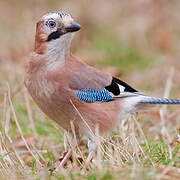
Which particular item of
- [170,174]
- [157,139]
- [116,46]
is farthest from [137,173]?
[116,46]

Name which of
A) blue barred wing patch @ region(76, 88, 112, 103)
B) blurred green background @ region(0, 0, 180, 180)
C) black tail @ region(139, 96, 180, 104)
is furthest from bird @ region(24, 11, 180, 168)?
blurred green background @ region(0, 0, 180, 180)

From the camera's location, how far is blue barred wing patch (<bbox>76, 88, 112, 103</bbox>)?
12.4 ft

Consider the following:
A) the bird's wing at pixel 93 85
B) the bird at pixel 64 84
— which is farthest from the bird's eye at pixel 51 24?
the bird's wing at pixel 93 85

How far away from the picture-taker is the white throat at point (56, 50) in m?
3.72

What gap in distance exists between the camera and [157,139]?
4.41m

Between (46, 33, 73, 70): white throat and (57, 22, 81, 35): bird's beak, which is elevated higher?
(57, 22, 81, 35): bird's beak

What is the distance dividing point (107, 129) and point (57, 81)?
2.22 feet

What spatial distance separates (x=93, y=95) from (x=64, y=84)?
34 centimetres

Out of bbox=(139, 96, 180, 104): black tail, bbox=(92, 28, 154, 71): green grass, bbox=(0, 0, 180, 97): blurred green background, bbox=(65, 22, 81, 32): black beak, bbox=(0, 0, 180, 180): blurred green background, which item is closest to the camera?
bbox=(65, 22, 81, 32): black beak

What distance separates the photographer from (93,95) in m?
3.91

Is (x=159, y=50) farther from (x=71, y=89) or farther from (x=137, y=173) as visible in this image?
(x=137, y=173)

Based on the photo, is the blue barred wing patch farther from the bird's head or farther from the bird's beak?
the bird's beak

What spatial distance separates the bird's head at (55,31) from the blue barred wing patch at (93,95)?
1.37ft

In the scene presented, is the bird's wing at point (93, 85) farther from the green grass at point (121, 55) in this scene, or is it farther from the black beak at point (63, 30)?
the green grass at point (121, 55)
